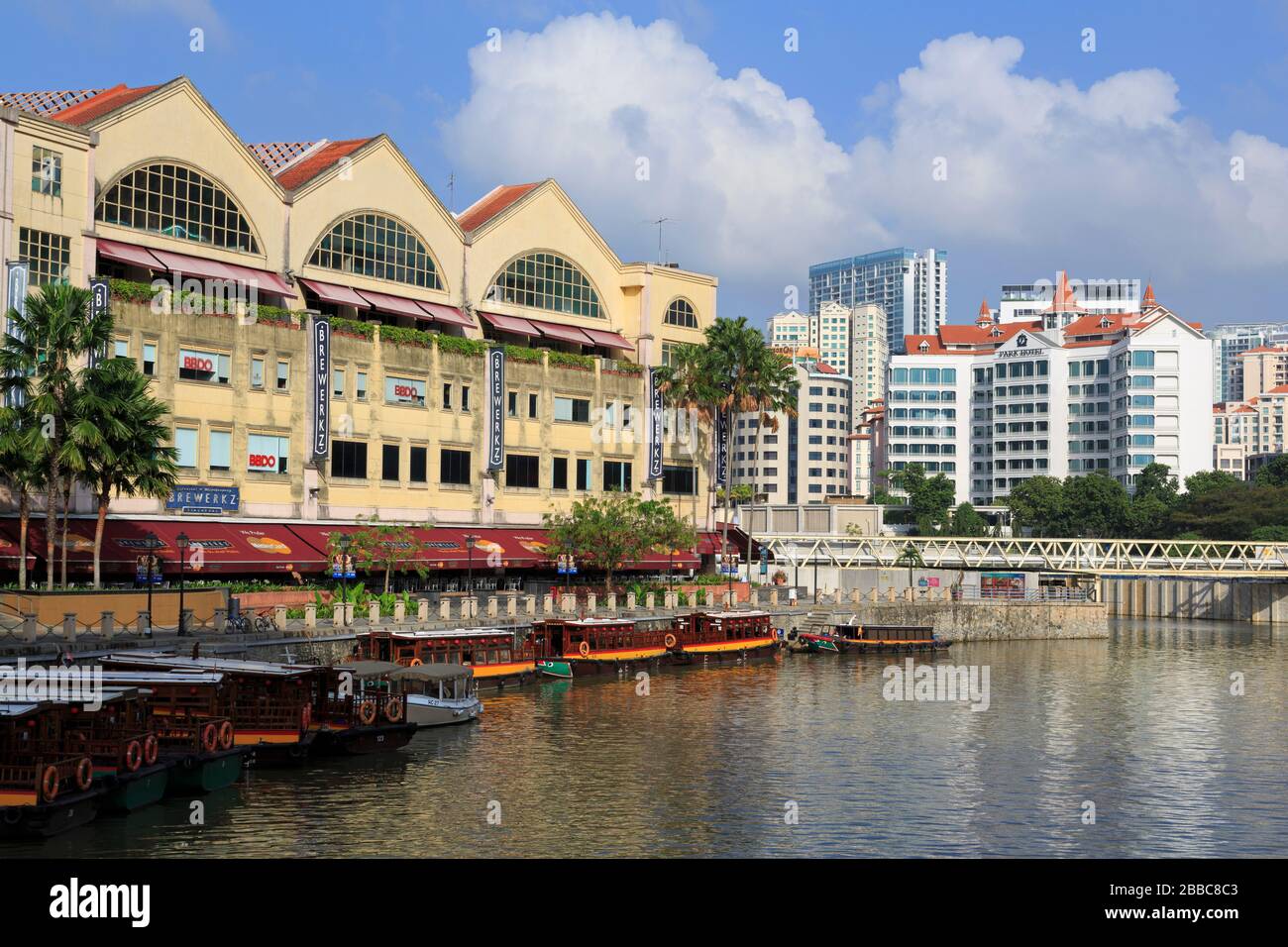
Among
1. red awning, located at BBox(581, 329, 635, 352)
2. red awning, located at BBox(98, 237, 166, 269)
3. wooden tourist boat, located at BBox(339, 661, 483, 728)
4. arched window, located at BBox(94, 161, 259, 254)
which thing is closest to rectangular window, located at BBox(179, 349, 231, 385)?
red awning, located at BBox(98, 237, 166, 269)

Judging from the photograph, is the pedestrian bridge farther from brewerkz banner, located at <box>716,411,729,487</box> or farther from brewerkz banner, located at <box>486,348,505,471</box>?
brewerkz banner, located at <box>486,348,505,471</box>

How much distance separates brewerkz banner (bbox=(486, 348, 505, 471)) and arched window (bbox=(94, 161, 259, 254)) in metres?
17.8

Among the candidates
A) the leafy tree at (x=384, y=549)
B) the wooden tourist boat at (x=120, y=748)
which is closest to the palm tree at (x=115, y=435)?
the leafy tree at (x=384, y=549)

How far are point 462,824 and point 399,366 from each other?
5394 cm

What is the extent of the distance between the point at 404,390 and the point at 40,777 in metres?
56.9

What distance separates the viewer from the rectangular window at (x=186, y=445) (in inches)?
3007

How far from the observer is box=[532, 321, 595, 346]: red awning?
99.8 m

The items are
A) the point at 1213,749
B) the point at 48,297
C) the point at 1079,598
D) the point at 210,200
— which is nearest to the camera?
the point at 1213,749

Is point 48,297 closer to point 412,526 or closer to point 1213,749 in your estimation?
point 412,526

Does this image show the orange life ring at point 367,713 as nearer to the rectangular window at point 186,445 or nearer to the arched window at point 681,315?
the rectangular window at point 186,445
